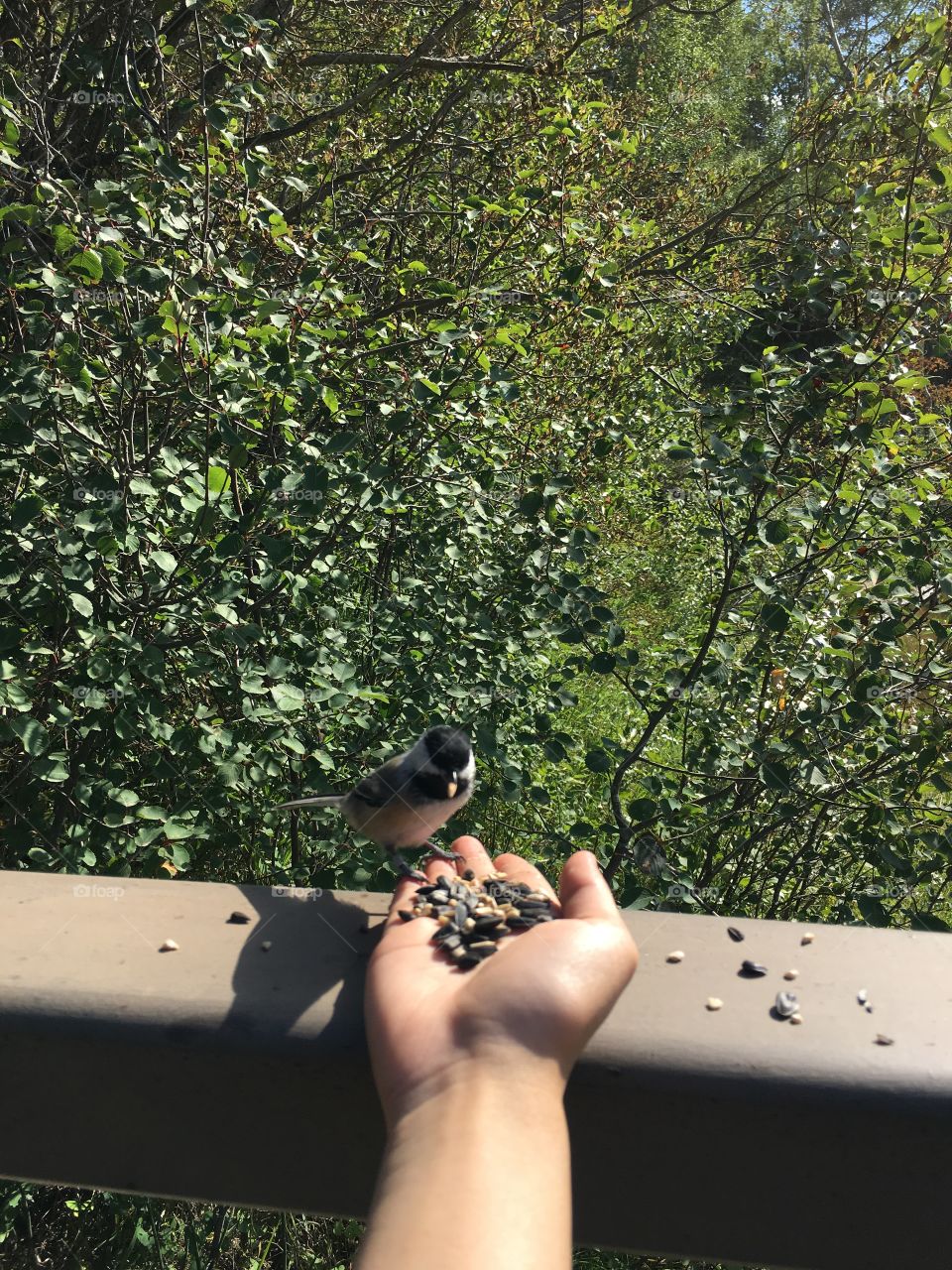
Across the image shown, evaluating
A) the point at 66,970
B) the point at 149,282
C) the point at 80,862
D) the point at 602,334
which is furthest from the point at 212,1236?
the point at 602,334

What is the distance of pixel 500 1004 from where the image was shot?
45.8 inches

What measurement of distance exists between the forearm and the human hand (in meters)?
0.02

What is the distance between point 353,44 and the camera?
604cm

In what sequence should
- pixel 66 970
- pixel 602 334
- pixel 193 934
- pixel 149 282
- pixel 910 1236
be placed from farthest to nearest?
pixel 602 334 < pixel 149 282 < pixel 193 934 < pixel 66 970 < pixel 910 1236

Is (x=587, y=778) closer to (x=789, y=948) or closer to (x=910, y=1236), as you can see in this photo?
(x=789, y=948)

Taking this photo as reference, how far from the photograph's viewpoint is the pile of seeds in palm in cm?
139

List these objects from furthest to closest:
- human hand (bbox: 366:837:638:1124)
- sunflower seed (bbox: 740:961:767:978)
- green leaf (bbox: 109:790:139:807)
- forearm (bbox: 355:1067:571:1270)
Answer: green leaf (bbox: 109:790:139:807) → sunflower seed (bbox: 740:961:767:978) → human hand (bbox: 366:837:638:1124) → forearm (bbox: 355:1067:571:1270)

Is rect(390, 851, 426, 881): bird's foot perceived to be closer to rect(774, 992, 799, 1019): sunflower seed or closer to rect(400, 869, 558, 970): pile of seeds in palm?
rect(400, 869, 558, 970): pile of seeds in palm

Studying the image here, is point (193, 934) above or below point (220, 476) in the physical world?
below

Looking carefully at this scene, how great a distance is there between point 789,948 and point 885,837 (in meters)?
1.44

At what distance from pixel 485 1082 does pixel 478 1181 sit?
4.7 inches
